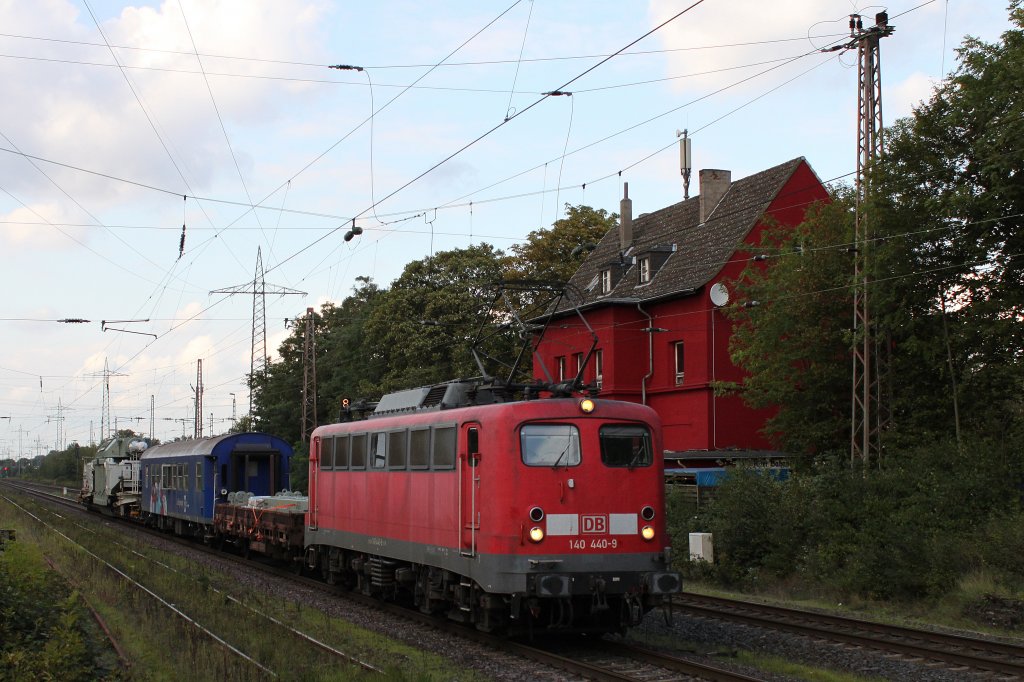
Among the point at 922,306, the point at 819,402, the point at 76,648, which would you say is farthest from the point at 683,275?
the point at 76,648

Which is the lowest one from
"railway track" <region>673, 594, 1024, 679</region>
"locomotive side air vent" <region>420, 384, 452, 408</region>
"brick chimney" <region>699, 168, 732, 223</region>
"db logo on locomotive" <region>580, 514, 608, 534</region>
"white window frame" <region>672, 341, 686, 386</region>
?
"railway track" <region>673, 594, 1024, 679</region>

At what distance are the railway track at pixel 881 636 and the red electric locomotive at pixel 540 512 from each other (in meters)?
2.62

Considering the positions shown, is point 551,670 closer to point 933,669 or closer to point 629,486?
point 629,486

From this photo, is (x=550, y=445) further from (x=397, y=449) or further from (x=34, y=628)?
(x=34, y=628)

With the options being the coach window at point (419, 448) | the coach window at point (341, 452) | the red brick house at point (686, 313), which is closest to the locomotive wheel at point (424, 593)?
the coach window at point (419, 448)

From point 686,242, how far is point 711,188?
9.12 feet

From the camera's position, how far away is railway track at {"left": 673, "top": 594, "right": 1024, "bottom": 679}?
1249cm

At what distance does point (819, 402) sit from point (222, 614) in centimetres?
2037

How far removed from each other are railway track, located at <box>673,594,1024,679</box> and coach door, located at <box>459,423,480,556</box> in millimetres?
4722

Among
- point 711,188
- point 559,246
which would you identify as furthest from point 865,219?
point 559,246

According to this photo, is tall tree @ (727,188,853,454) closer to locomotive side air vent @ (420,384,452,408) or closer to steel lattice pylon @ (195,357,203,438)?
locomotive side air vent @ (420,384,452,408)

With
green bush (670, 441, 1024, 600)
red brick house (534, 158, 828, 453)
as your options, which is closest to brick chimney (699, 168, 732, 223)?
red brick house (534, 158, 828, 453)

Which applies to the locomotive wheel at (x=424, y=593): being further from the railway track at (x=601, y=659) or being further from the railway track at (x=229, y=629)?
the railway track at (x=229, y=629)

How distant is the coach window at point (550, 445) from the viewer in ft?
44.3
